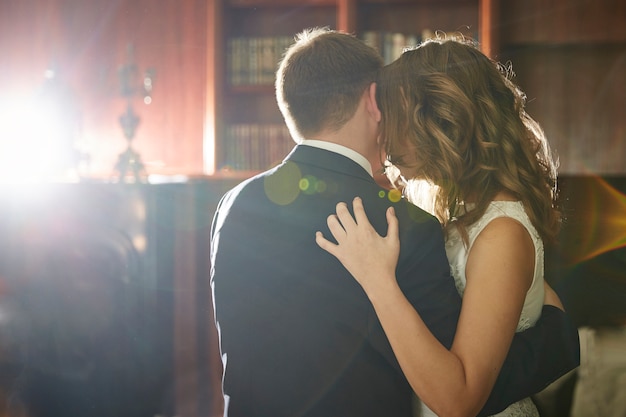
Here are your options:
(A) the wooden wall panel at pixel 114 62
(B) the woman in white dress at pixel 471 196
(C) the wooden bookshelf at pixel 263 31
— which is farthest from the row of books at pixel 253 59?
(B) the woman in white dress at pixel 471 196

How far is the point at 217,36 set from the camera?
325 centimetres

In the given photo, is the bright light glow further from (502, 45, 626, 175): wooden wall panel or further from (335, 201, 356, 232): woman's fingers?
(335, 201, 356, 232): woman's fingers

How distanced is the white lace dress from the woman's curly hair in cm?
3

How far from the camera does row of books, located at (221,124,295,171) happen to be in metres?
3.32

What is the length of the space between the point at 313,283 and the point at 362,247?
0.37ft

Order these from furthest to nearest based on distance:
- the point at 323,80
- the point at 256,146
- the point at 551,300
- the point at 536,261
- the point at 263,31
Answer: the point at 263,31 → the point at 256,146 → the point at 551,300 → the point at 536,261 → the point at 323,80

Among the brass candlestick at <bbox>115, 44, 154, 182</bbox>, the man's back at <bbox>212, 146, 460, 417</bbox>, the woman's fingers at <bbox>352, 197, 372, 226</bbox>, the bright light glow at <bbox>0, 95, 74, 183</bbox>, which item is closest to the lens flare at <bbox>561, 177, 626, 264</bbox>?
the man's back at <bbox>212, 146, 460, 417</bbox>

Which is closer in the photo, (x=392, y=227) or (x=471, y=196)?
(x=392, y=227)

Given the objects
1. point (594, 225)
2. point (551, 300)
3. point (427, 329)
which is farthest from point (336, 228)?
point (594, 225)

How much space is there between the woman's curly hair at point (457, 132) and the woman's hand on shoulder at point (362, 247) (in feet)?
0.87

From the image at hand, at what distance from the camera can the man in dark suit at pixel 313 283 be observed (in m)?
1.23

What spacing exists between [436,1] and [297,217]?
8.01 ft

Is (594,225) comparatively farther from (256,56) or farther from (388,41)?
(256,56)

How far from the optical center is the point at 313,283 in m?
1.23
